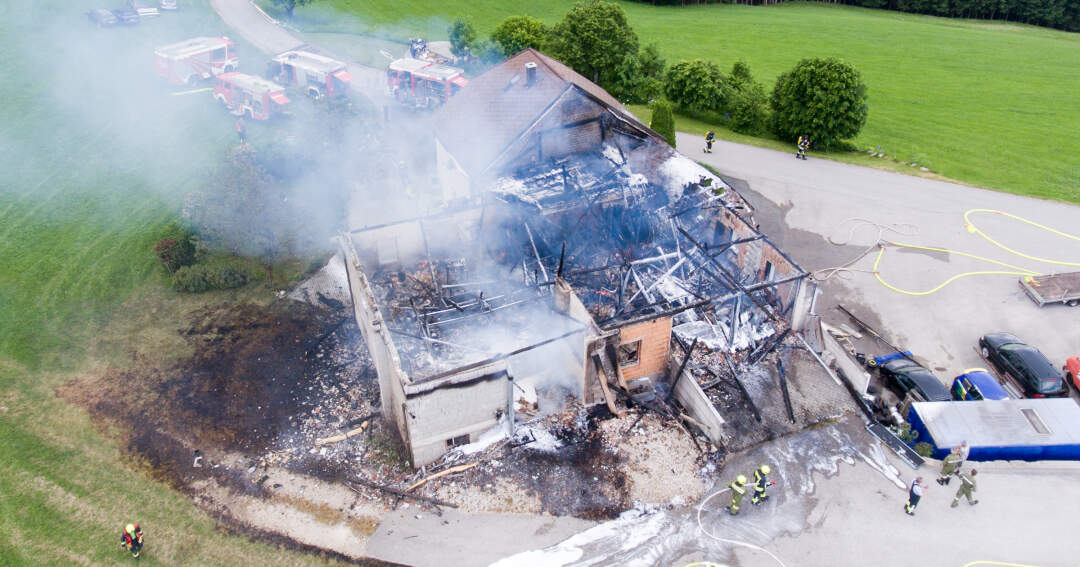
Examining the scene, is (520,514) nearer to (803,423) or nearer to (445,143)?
(803,423)

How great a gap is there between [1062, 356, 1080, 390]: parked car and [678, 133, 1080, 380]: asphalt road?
812 mm

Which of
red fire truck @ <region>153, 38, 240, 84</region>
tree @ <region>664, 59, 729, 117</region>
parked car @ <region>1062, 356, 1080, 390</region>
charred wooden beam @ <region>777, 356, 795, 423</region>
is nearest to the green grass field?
tree @ <region>664, 59, 729, 117</region>

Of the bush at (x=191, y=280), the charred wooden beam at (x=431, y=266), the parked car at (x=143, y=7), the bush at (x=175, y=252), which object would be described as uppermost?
the parked car at (x=143, y=7)

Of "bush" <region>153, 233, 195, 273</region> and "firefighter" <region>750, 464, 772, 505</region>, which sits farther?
"bush" <region>153, 233, 195, 273</region>

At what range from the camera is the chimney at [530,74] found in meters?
25.8

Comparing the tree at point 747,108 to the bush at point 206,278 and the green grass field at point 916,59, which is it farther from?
the bush at point 206,278

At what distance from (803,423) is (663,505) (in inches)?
185

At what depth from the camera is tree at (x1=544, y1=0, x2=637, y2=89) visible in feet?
126

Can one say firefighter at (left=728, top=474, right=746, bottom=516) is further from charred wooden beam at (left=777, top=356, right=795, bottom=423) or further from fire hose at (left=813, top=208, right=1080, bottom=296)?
fire hose at (left=813, top=208, right=1080, bottom=296)

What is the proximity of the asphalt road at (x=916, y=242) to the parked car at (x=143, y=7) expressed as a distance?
40517mm

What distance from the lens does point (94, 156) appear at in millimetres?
32594

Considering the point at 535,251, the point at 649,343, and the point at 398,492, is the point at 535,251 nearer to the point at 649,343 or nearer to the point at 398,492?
the point at 649,343

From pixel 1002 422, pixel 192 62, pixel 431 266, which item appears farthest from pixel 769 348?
pixel 192 62

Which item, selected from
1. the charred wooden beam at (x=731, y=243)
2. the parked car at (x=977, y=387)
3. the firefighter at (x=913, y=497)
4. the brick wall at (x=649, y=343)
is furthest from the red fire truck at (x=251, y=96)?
the firefighter at (x=913, y=497)
